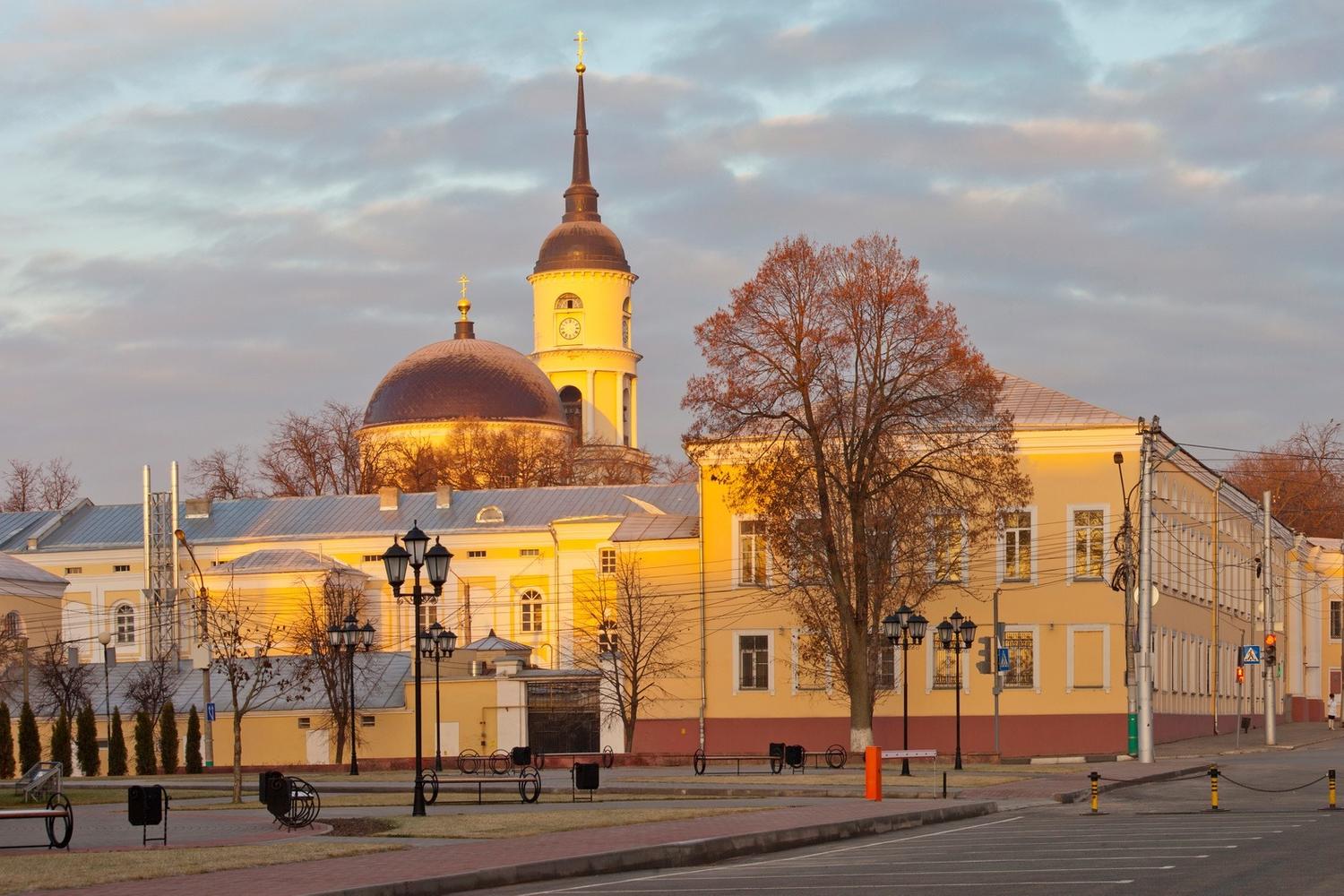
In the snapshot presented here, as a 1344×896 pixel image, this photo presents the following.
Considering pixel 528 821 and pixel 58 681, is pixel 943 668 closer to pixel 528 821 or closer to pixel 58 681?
pixel 58 681

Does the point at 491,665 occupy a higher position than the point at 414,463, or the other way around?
the point at 414,463

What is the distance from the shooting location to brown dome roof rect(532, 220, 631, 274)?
120875 mm

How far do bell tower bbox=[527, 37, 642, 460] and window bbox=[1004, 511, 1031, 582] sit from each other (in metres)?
60.4

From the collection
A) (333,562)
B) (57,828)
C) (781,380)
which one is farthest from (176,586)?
(57,828)

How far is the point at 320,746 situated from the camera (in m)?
69.2

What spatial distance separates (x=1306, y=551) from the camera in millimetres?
90000

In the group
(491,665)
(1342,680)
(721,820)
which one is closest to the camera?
(721,820)

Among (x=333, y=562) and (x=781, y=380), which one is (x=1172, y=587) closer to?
(x=781, y=380)

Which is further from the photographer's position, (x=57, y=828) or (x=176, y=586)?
(x=176, y=586)

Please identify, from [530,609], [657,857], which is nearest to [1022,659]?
[530,609]

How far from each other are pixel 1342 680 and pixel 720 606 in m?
38.4

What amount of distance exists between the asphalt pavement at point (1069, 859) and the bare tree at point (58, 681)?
155 ft

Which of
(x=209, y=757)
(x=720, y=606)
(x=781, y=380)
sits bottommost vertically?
(x=209, y=757)

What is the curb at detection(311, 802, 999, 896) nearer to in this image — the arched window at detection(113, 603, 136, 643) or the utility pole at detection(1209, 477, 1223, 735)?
the utility pole at detection(1209, 477, 1223, 735)
